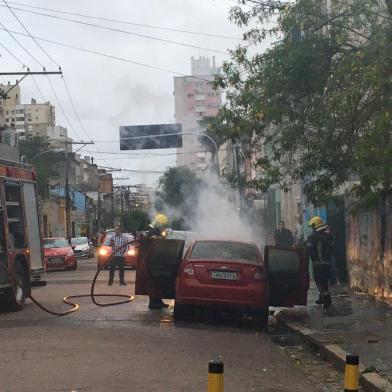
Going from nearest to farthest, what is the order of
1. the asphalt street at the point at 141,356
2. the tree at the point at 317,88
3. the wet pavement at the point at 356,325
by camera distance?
the asphalt street at the point at 141,356 < the wet pavement at the point at 356,325 < the tree at the point at 317,88

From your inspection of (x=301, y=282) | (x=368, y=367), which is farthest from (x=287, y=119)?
(x=368, y=367)

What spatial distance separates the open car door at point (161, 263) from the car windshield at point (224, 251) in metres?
0.67

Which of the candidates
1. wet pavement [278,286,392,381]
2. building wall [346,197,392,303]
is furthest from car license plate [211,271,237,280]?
building wall [346,197,392,303]

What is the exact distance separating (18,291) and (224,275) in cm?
478

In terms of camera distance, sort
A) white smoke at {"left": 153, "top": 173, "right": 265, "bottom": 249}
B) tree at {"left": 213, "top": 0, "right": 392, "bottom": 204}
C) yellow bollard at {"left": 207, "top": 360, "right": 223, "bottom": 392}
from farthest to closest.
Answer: white smoke at {"left": 153, "top": 173, "right": 265, "bottom": 249}
tree at {"left": 213, "top": 0, "right": 392, "bottom": 204}
yellow bollard at {"left": 207, "top": 360, "right": 223, "bottom": 392}

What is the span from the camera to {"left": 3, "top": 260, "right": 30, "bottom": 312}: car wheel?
14.0 metres

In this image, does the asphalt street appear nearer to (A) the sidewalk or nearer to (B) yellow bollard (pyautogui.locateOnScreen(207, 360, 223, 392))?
(A) the sidewalk

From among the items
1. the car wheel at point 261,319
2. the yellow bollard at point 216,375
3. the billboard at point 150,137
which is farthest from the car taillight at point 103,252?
the yellow bollard at point 216,375

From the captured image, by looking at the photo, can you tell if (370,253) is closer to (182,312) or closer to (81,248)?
(182,312)

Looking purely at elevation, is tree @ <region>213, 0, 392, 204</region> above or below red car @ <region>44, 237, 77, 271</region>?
above

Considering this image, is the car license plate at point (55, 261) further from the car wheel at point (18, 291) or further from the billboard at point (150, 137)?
the car wheel at point (18, 291)

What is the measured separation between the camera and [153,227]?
54.7ft

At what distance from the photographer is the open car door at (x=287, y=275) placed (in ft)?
41.5

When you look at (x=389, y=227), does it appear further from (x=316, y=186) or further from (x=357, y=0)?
(x=357, y=0)
